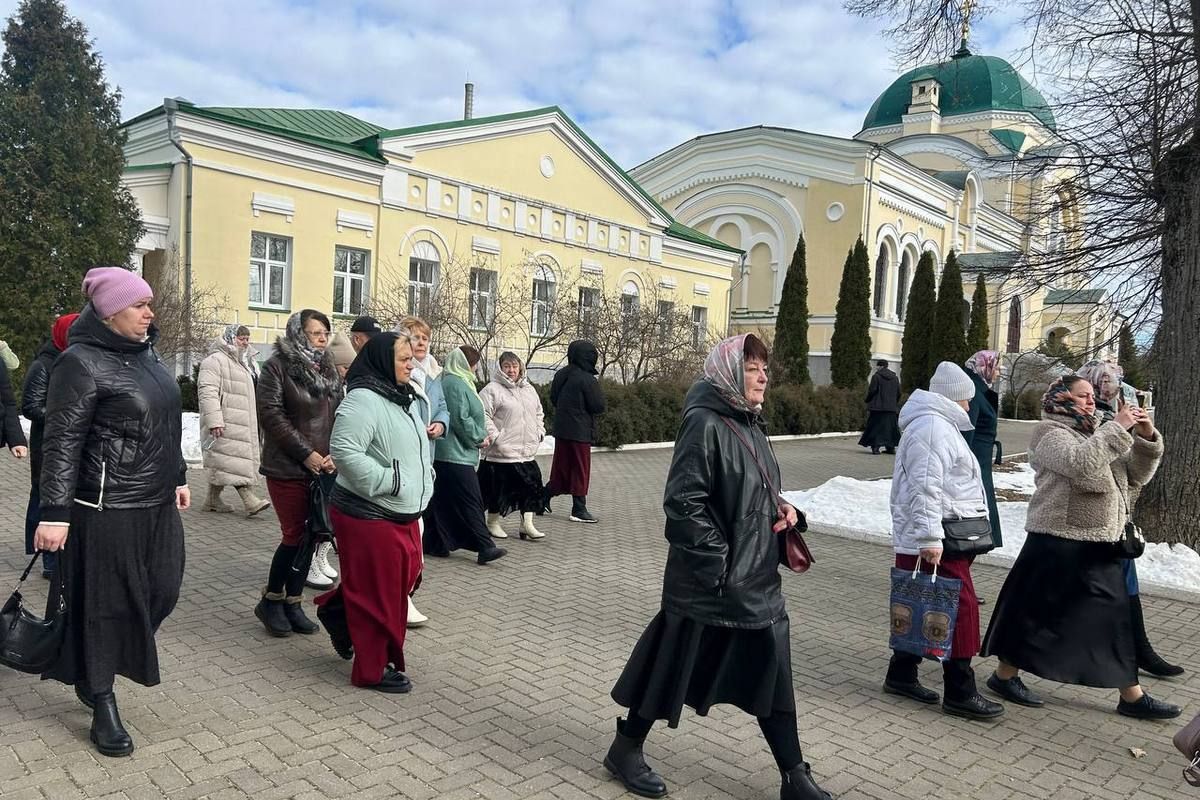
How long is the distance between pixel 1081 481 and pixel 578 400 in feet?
18.5

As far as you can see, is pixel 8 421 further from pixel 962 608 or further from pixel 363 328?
pixel 962 608

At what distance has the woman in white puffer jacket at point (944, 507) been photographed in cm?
459

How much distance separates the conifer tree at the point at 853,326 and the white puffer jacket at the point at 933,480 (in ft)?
87.6

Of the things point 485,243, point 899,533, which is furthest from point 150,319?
point 485,243

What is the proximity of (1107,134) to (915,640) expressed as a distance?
7.67 metres

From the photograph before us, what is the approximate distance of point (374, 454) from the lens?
4492mm

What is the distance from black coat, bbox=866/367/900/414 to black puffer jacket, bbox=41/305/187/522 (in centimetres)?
1772

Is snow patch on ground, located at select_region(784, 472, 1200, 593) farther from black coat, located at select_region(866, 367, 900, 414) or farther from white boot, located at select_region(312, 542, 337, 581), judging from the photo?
black coat, located at select_region(866, 367, 900, 414)

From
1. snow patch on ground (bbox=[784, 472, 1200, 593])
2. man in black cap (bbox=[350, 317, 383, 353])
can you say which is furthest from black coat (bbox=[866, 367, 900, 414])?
man in black cap (bbox=[350, 317, 383, 353])

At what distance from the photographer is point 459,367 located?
7691mm

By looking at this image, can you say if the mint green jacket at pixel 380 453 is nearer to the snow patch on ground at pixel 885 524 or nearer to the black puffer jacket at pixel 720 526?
the black puffer jacket at pixel 720 526

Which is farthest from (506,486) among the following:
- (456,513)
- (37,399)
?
(37,399)

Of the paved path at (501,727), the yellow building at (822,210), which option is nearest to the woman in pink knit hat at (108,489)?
the paved path at (501,727)

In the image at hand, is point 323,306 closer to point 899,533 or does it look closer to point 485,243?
point 485,243
